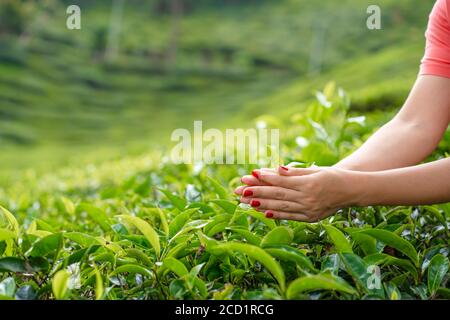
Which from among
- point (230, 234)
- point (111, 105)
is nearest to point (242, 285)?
point (230, 234)

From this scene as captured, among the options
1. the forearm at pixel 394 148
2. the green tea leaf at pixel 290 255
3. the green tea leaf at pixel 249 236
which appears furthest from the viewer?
the forearm at pixel 394 148

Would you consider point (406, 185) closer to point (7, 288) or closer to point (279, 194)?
point (279, 194)

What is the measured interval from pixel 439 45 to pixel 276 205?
2.05 feet

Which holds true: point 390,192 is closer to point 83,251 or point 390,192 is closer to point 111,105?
point 83,251

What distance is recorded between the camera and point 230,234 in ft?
4.07

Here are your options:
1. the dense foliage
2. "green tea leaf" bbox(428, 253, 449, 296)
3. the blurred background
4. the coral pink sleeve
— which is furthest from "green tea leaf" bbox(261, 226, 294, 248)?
the blurred background

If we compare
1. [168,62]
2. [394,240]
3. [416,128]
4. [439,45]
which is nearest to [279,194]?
[394,240]

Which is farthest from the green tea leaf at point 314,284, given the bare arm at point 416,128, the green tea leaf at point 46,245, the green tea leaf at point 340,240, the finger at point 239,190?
the bare arm at point 416,128

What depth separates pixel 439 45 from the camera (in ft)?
4.64

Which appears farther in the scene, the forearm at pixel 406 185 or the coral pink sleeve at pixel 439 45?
the coral pink sleeve at pixel 439 45

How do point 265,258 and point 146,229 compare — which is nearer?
point 265,258

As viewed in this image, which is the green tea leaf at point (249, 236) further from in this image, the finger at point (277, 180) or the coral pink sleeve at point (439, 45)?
the coral pink sleeve at point (439, 45)

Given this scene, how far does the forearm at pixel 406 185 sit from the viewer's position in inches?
41.4

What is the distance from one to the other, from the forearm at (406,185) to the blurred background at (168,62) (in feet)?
34.8
